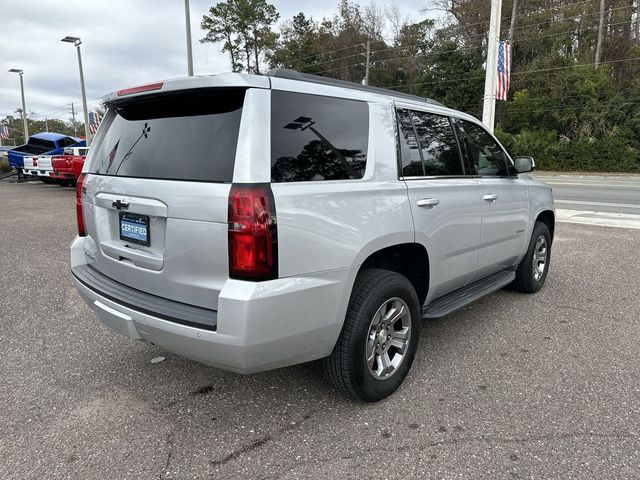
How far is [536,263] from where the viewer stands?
5.12m

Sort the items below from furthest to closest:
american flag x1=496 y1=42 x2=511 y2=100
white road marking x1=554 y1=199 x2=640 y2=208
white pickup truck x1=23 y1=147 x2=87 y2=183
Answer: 1. white pickup truck x1=23 y1=147 x2=87 y2=183
2. american flag x1=496 y1=42 x2=511 y2=100
3. white road marking x1=554 y1=199 x2=640 y2=208

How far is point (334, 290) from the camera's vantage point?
8.36 ft

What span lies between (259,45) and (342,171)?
53.9m

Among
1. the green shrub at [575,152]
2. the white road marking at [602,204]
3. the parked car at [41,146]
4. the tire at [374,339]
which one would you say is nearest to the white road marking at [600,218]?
the white road marking at [602,204]

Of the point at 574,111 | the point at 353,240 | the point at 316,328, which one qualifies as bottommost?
the point at 316,328

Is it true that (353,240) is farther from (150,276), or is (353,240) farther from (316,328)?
(150,276)

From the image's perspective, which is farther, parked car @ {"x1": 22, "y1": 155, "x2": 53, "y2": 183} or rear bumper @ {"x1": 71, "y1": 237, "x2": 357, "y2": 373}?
parked car @ {"x1": 22, "y1": 155, "x2": 53, "y2": 183}

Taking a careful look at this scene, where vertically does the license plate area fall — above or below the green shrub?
below

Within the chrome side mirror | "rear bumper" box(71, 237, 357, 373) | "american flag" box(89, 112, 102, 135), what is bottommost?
"rear bumper" box(71, 237, 357, 373)

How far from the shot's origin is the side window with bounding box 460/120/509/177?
13.3 feet

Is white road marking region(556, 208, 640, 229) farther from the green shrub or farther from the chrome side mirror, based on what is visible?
the green shrub

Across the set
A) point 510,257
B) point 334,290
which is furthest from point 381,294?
point 510,257

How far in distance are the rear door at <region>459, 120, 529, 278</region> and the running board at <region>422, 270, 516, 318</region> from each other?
0.08m

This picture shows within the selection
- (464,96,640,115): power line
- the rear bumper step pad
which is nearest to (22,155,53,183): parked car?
the rear bumper step pad
